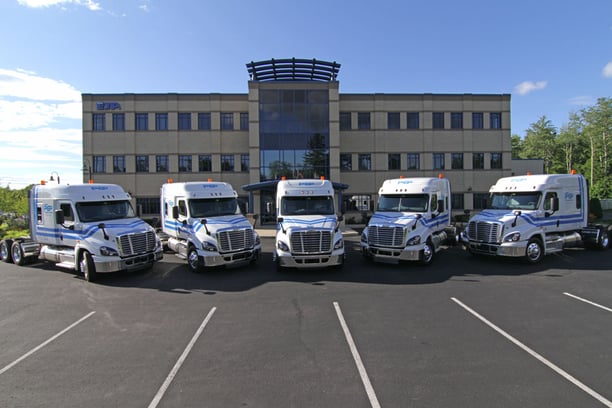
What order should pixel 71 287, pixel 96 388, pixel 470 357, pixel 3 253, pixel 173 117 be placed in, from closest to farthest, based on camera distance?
1. pixel 96 388
2. pixel 470 357
3. pixel 71 287
4. pixel 3 253
5. pixel 173 117

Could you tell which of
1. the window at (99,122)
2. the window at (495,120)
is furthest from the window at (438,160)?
the window at (99,122)

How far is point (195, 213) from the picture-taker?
12.8 meters

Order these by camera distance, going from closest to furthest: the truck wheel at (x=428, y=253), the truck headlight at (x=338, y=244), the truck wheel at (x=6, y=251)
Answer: the truck headlight at (x=338, y=244) → the truck wheel at (x=428, y=253) → the truck wheel at (x=6, y=251)

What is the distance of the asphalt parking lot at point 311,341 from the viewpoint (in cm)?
428

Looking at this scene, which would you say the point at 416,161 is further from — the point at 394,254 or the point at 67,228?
the point at 67,228

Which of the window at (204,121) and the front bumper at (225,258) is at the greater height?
the window at (204,121)

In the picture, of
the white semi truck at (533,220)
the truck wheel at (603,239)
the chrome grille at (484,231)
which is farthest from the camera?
the truck wheel at (603,239)

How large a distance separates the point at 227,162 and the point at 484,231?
2684 cm

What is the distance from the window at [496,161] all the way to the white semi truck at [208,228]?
32203 millimetres

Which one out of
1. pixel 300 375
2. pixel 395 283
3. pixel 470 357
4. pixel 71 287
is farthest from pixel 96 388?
pixel 395 283

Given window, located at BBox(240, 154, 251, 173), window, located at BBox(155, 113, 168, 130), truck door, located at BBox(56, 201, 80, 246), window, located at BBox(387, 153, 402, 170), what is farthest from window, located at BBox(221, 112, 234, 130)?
truck door, located at BBox(56, 201, 80, 246)

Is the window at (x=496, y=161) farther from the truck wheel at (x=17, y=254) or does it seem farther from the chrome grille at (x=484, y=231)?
the truck wheel at (x=17, y=254)

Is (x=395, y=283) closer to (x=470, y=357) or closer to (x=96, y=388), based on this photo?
(x=470, y=357)

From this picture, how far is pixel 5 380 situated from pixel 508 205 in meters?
15.5
